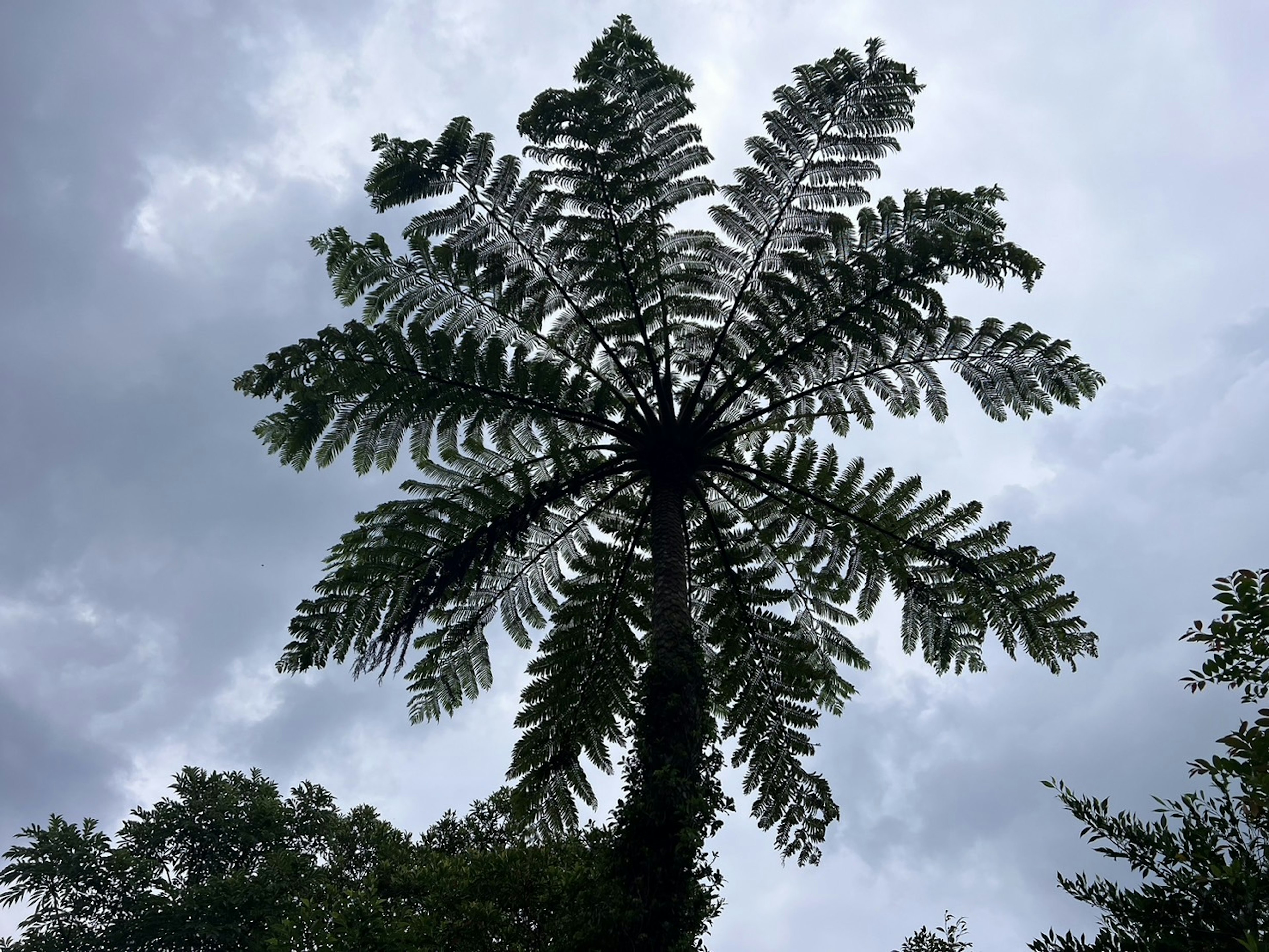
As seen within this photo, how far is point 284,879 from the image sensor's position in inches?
633

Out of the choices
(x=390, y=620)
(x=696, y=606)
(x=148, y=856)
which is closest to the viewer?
(x=390, y=620)

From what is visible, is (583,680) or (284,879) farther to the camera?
(284,879)

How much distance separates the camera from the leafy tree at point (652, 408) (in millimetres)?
7641

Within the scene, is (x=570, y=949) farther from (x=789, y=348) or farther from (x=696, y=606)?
(x=789, y=348)

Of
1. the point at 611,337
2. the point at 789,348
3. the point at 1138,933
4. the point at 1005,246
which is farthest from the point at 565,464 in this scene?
the point at 1138,933

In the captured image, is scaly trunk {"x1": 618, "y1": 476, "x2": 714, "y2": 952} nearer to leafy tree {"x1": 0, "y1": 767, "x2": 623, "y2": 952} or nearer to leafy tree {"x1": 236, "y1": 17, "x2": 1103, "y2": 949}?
leafy tree {"x1": 236, "y1": 17, "x2": 1103, "y2": 949}

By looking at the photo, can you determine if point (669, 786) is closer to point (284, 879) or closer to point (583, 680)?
point (583, 680)

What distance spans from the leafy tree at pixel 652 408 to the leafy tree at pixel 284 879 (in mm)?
2195

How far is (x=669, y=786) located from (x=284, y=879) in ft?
42.5

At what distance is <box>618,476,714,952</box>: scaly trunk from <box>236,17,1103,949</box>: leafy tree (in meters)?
0.07

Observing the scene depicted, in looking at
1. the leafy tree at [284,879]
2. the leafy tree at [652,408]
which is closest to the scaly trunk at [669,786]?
the leafy tree at [652,408]

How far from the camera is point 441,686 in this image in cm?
884

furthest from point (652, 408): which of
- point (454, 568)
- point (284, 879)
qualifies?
point (284, 879)

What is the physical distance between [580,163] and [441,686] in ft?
17.2
